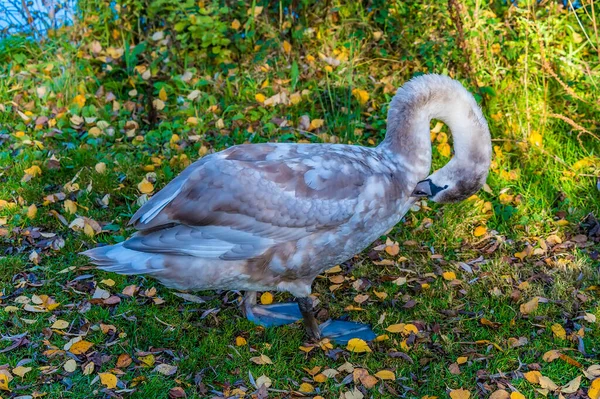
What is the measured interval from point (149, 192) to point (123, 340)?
5.00ft

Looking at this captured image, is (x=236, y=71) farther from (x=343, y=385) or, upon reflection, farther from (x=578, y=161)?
(x=343, y=385)

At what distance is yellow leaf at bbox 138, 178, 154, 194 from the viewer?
5.71 metres

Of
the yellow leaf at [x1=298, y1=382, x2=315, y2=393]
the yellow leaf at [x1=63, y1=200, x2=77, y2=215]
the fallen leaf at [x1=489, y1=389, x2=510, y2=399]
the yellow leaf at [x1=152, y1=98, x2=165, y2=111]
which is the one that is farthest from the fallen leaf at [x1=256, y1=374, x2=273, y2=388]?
the yellow leaf at [x1=152, y1=98, x2=165, y2=111]

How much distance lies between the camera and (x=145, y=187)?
18.8ft

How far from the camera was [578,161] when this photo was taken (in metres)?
5.86

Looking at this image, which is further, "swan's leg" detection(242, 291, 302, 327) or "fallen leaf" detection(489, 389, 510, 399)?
"swan's leg" detection(242, 291, 302, 327)

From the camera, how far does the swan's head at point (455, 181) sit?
4.24 m

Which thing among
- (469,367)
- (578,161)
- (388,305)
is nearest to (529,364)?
(469,367)

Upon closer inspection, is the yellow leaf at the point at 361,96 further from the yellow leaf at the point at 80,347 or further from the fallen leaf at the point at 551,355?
the yellow leaf at the point at 80,347

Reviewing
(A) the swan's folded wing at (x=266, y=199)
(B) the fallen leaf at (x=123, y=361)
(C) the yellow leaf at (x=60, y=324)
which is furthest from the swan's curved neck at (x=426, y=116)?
(C) the yellow leaf at (x=60, y=324)

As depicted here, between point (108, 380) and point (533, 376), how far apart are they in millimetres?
2330

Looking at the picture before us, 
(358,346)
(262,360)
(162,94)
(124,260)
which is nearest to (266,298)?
(262,360)

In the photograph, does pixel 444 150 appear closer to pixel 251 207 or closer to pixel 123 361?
pixel 251 207

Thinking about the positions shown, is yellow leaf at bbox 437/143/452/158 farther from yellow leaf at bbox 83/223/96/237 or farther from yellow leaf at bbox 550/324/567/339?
yellow leaf at bbox 83/223/96/237
